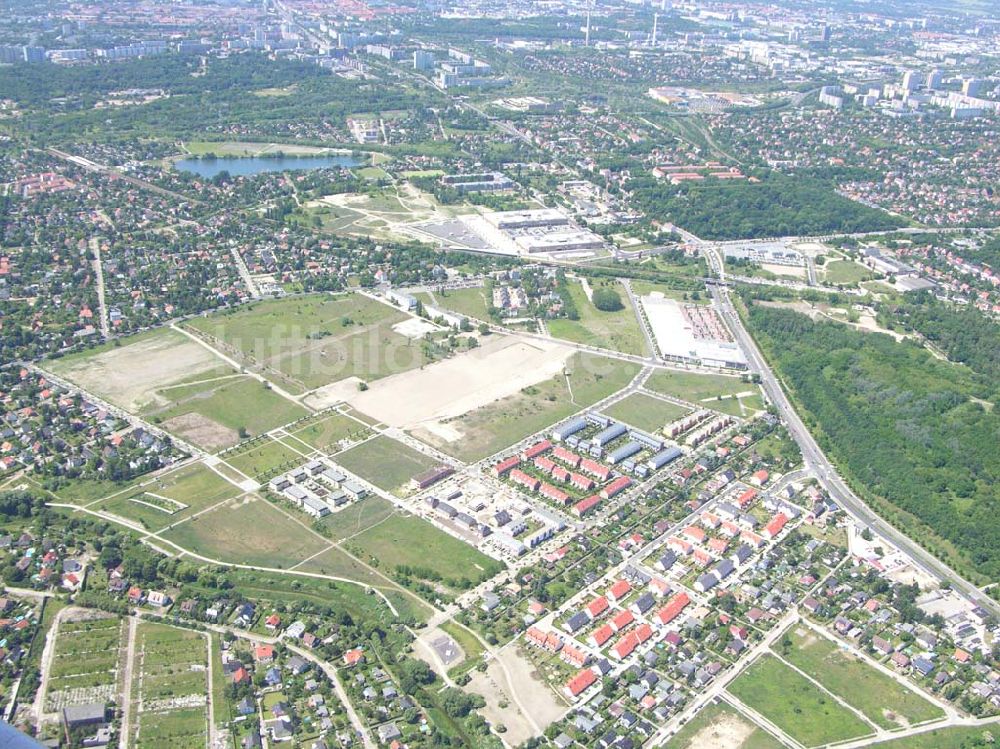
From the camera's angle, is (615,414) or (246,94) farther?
(246,94)

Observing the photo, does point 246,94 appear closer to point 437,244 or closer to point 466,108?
point 466,108

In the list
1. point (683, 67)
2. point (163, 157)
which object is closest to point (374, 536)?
point (163, 157)

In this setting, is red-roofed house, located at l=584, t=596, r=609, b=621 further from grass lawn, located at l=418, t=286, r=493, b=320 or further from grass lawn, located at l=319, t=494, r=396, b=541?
grass lawn, located at l=418, t=286, r=493, b=320

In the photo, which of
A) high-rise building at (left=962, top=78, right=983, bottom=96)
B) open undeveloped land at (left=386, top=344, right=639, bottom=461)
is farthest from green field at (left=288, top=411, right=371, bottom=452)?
high-rise building at (left=962, top=78, right=983, bottom=96)

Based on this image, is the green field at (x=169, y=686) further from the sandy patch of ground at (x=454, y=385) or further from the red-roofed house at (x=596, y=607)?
the sandy patch of ground at (x=454, y=385)

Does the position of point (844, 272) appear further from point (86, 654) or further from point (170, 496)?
point (86, 654)

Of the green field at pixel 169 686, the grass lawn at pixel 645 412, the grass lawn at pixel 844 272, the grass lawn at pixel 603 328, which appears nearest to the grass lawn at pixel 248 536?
the green field at pixel 169 686

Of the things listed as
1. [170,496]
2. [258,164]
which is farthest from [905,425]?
[258,164]
